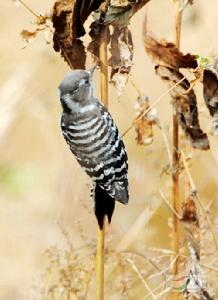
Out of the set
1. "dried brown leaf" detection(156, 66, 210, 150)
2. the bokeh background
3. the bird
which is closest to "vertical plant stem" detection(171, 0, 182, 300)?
"dried brown leaf" detection(156, 66, 210, 150)

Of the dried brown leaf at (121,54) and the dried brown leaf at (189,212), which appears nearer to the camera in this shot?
the dried brown leaf at (121,54)

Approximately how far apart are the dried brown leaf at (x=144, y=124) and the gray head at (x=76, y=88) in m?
0.14

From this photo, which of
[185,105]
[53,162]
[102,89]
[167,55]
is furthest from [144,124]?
[53,162]

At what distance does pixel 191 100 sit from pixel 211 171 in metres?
1.21

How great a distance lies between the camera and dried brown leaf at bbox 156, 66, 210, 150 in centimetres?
268

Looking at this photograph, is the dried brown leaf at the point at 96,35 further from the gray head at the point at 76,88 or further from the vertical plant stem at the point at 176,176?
the vertical plant stem at the point at 176,176

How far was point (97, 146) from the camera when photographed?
276cm

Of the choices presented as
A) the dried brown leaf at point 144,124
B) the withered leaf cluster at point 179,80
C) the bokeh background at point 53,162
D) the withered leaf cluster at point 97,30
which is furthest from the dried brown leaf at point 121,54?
the bokeh background at point 53,162

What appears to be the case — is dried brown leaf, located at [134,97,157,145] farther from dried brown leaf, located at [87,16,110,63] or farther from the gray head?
dried brown leaf, located at [87,16,110,63]

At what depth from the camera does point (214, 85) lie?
2.63m

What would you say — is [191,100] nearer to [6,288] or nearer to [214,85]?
[214,85]

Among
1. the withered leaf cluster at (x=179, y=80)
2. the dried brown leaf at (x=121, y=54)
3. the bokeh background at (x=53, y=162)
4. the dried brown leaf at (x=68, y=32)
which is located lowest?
the withered leaf cluster at (x=179, y=80)

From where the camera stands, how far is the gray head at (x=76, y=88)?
2645 mm

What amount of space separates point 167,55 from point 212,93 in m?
0.15
